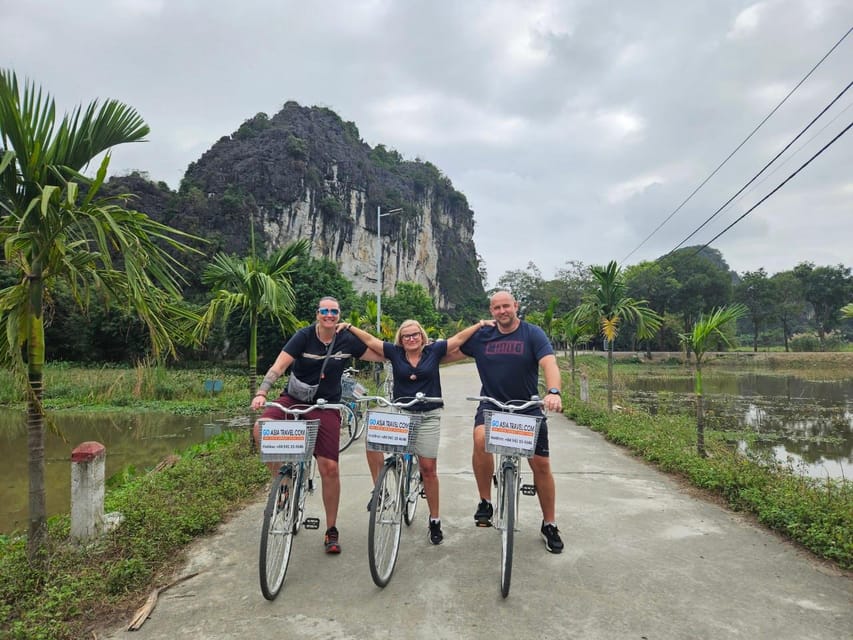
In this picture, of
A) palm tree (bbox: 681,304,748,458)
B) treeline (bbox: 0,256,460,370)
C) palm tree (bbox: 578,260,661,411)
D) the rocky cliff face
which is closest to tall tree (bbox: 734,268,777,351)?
the rocky cliff face

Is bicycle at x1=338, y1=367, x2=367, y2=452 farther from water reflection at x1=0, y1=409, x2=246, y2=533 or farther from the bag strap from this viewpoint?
the bag strap

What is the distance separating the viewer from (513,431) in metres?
3.13

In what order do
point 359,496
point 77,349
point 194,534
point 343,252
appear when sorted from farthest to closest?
point 343,252, point 77,349, point 359,496, point 194,534

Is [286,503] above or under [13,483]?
above

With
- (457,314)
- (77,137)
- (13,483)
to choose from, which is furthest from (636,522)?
(457,314)

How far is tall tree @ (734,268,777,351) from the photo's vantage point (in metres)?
52.5

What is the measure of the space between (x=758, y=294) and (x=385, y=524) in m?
60.4

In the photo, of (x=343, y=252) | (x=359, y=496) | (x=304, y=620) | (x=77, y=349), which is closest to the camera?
(x=304, y=620)

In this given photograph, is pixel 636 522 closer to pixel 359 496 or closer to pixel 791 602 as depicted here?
pixel 791 602

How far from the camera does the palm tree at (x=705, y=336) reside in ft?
21.2

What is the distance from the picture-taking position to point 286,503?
323 centimetres

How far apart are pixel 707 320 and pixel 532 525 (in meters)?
4.31

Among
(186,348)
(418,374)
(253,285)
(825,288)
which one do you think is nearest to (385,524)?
(418,374)

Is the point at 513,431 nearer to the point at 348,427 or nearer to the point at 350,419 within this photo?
the point at 350,419
